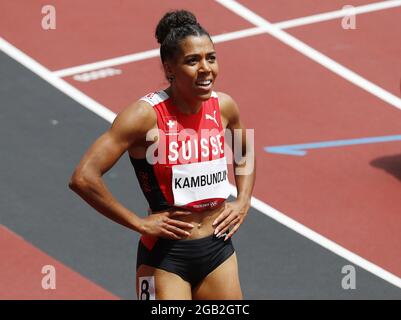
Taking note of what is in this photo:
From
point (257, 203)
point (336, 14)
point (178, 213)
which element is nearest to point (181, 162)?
point (178, 213)

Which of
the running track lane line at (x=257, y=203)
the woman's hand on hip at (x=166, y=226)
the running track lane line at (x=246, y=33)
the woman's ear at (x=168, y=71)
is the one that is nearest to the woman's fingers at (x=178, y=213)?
the woman's hand on hip at (x=166, y=226)

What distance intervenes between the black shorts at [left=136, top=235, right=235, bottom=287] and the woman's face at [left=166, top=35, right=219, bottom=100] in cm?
91

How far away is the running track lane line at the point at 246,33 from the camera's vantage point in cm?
1225

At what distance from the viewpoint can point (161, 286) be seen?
605cm

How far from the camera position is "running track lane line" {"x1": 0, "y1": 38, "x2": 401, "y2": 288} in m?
9.09

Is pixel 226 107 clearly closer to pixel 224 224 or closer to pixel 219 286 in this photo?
pixel 224 224

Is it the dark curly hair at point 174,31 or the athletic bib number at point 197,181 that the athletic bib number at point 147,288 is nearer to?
the athletic bib number at point 197,181

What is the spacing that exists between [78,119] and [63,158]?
82cm

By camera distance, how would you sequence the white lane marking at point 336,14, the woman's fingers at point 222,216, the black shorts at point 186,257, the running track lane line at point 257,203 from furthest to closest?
the white lane marking at point 336,14
the running track lane line at point 257,203
the woman's fingers at point 222,216
the black shorts at point 186,257

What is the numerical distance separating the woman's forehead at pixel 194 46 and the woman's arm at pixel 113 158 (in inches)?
16.2

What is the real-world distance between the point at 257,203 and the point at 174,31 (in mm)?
4198

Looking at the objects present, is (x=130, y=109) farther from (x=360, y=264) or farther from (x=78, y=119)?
(x=78, y=119)

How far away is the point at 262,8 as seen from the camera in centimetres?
1351

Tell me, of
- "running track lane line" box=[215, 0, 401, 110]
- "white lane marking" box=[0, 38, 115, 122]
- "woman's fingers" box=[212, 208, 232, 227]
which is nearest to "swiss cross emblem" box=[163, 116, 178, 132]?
"woman's fingers" box=[212, 208, 232, 227]
